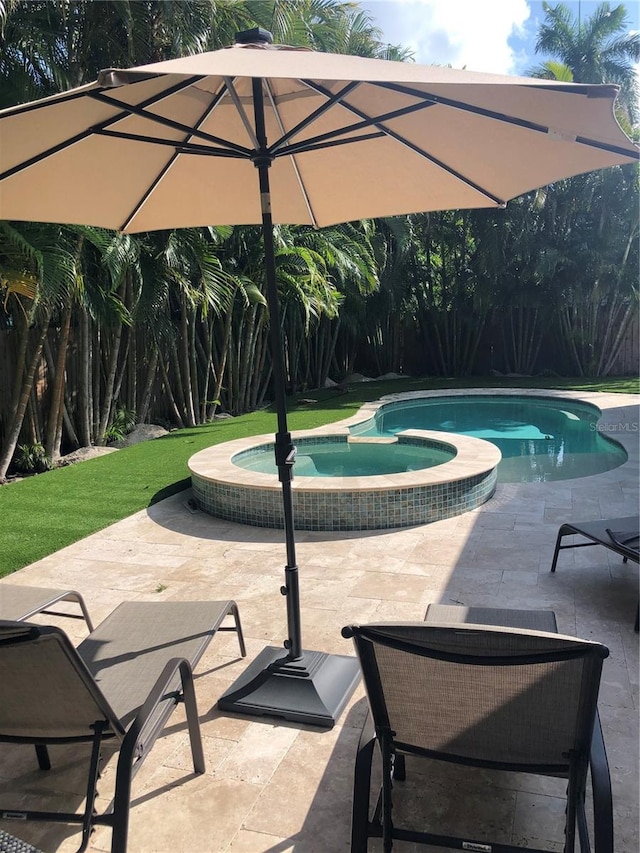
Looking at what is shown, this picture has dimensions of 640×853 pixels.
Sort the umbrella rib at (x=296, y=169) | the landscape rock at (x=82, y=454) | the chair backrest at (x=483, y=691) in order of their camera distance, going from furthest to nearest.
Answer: the landscape rock at (x=82, y=454), the umbrella rib at (x=296, y=169), the chair backrest at (x=483, y=691)

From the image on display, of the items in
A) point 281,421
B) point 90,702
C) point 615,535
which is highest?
point 281,421

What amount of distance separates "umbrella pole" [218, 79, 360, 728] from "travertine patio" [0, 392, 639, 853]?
7 cm

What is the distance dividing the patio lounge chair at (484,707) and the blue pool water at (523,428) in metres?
5.99

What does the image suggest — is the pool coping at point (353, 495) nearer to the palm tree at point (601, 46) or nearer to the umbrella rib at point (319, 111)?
the umbrella rib at point (319, 111)

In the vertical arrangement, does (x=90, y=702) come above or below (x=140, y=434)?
above

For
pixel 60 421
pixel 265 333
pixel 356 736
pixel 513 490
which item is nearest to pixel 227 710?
pixel 356 736

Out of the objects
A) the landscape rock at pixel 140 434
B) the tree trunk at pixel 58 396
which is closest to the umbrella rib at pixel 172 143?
the tree trunk at pixel 58 396

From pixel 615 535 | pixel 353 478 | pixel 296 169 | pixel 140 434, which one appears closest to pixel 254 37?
pixel 296 169

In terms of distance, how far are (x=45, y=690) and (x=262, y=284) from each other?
1101cm

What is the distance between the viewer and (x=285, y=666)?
3000mm

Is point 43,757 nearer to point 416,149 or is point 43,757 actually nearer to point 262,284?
point 416,149

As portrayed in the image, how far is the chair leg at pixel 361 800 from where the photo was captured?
1.89 m

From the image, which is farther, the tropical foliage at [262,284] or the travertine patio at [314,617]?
the tropical foliage at [262,284]
